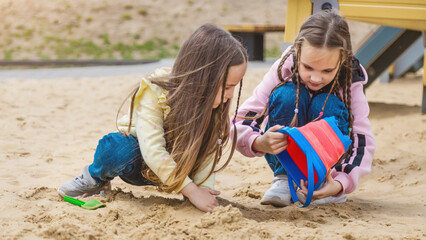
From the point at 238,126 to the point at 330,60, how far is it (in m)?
0.51

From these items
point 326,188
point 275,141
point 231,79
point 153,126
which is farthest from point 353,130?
point 153,126

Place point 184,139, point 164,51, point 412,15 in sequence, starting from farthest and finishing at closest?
point 164,51 → point 412,15 → point 184,139

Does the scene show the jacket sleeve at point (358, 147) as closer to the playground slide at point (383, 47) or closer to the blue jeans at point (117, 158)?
the blue jeans at point (117, 158)

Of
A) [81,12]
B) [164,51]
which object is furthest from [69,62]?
[81,12]

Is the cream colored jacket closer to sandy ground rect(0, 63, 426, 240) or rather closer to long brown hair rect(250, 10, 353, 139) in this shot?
sandy ground rect(0, 63, 426, 240)

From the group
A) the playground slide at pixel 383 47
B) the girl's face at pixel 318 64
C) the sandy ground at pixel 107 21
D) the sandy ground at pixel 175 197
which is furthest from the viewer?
the sandy ground at pixel 107 21

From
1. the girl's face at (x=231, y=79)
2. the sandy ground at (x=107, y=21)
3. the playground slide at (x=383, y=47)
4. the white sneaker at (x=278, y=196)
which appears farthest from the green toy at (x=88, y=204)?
the sandy ground at (x=107, y=21)

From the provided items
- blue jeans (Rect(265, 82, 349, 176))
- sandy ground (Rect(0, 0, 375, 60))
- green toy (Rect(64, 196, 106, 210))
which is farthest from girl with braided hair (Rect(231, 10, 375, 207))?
sandy ground (Rect(0, 0, 375, 60))

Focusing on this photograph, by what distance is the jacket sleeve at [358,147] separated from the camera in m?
2.21

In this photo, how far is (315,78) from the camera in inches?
82.4

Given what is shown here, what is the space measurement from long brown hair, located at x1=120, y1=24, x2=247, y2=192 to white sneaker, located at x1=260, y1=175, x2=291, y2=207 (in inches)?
16.1

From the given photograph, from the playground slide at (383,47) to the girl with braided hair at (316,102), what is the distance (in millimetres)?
2070

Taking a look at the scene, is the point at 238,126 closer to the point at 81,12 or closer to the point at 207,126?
the point at 207,126

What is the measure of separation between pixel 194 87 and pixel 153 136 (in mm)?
247
